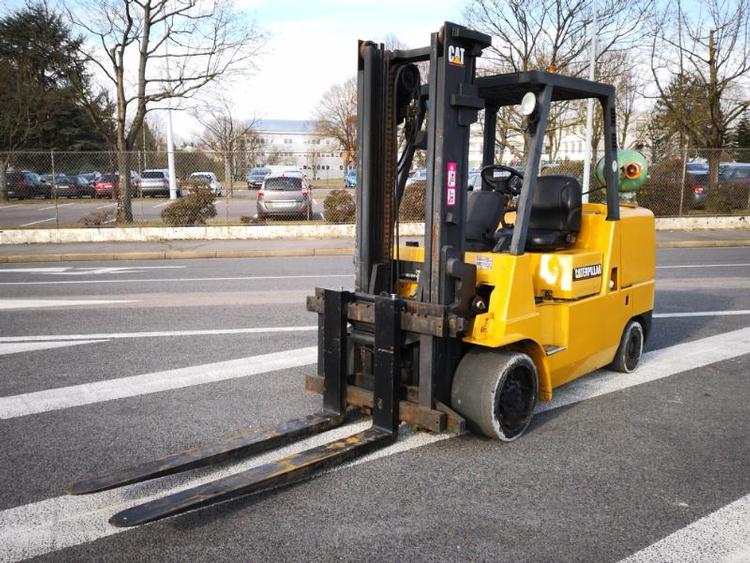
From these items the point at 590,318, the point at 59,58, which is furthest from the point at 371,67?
the point at 59,58

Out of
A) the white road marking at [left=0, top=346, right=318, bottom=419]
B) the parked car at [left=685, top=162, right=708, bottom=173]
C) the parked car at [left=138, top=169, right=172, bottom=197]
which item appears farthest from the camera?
the parked car at [left=138, top=169, right=172, bottom=197]

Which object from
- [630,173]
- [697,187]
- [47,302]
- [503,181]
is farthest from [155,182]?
[630,173]

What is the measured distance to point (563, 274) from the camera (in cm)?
488

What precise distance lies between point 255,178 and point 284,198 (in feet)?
21.5

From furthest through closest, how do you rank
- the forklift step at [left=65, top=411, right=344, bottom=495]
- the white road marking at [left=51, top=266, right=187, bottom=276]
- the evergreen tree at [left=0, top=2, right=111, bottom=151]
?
the evergreen tree at [left=0, top=2, right=111, bottom=151] < the white road marking at [left=51, top=266, right=187, bottom=276] < the forklift step at [left=65, top=411, right=344, bottom=495]

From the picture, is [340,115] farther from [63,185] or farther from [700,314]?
[700,314]

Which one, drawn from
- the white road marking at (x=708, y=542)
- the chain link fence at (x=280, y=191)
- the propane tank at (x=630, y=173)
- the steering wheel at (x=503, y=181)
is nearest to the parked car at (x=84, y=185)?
the chain link fence at (x=280, y=191)

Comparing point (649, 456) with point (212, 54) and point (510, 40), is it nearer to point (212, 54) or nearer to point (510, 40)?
point (212, 54)

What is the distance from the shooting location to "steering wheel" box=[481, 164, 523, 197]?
213 inches

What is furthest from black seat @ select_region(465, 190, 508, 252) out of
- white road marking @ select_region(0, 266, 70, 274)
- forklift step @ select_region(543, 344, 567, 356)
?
white road marking @ select_region(0, 266, 70, 274)

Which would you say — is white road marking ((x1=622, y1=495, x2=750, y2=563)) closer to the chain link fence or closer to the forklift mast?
the forklift mast

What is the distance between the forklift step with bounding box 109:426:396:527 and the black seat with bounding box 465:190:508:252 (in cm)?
156

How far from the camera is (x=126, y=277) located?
12.0m

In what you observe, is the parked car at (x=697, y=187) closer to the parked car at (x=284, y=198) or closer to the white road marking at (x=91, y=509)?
the parked car at (x=284, y=198)
